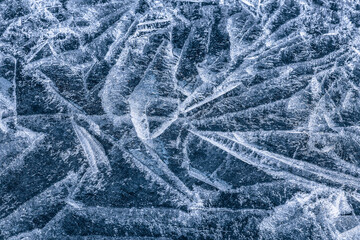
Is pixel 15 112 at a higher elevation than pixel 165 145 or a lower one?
higher

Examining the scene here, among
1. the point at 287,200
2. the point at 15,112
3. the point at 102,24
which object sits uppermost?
the point at 102,24

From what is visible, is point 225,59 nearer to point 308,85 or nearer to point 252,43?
point 252,43

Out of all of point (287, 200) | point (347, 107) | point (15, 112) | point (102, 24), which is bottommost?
point (287, 200)

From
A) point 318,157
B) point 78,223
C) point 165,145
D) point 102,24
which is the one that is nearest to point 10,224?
point 78,223

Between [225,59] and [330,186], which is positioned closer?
[330,186]

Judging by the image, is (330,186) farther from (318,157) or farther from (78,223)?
(78,223)

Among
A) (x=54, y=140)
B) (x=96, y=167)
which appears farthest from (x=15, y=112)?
(x=96, y=167)
